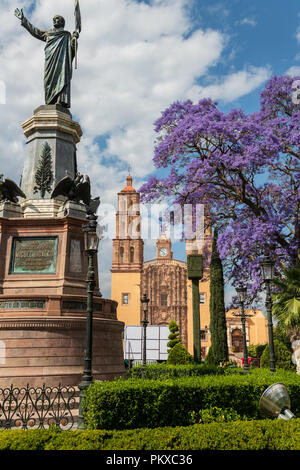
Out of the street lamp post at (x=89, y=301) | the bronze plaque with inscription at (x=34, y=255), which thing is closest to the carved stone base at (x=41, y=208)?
the bronze plaque with inscription at (x=34, y=255)

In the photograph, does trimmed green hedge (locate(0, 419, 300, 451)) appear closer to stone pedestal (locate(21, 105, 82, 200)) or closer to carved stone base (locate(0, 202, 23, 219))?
carved stone base (locate(0, 202, 23, 219))

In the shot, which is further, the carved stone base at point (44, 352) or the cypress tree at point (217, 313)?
the cypress tree at point (217, 313)

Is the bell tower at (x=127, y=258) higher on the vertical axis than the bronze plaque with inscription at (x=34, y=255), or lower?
higher

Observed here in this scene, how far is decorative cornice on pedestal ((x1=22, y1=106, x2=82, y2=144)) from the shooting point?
14.1 m

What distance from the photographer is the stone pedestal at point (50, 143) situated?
13.7m

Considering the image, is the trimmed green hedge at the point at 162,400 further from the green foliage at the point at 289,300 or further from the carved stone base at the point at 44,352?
the green foliage at the point at 289,300

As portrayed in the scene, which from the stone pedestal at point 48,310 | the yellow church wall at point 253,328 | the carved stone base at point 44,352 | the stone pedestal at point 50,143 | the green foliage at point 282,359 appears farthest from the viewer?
the yellow church wall at point 253,328

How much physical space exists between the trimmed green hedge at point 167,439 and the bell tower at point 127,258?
48745 mm

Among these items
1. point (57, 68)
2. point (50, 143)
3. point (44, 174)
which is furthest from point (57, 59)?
point (44, 174)

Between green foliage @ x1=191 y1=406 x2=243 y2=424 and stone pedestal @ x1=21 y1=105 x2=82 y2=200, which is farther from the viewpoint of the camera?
stone pedestal @ x1=21 y1=105 x2=82 y2=200

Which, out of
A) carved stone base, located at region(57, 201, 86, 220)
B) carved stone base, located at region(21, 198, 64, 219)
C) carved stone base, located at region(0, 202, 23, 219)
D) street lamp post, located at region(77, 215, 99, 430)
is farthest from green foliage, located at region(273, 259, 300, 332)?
carved stone base, located at region(0, 202, 23, 219)

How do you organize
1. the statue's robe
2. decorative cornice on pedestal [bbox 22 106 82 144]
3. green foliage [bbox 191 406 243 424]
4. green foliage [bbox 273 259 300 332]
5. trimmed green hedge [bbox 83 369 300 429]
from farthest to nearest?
green foliage [bbox 273 259 300 332] < the statue's robe < decorative cornice on pedestal [bbox 22 106 82 144] < green foliage [bbox 191 406 243 424] < trimmed green hedge [bbox 83 369 300 429]

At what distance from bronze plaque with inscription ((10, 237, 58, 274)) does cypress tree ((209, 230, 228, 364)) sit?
12600mm
